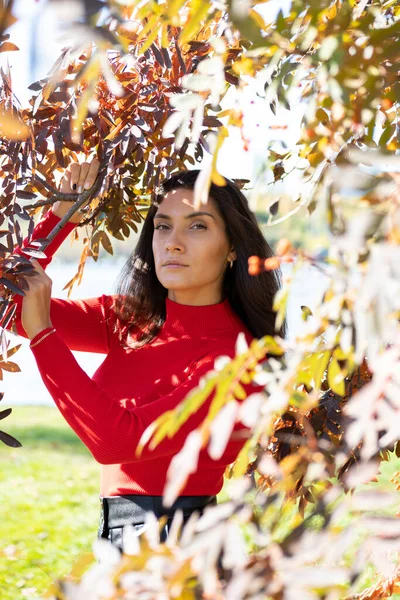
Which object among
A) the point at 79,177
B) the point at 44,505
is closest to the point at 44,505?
the point at 44,505

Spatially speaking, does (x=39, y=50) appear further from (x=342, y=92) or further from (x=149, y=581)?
(x=149, y=581)

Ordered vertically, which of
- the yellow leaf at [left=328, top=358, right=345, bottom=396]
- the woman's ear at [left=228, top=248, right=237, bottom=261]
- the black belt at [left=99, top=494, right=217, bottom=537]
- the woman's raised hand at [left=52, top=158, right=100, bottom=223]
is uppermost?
the yellow leaf at [left=328, top=358, right=345, bottom=396]

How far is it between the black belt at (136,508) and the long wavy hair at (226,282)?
454mm

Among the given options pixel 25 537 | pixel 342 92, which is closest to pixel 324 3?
pixel 342 92

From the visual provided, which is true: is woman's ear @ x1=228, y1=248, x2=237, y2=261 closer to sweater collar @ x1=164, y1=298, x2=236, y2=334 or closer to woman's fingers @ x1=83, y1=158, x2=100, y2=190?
sweater collar @ x1=164, y1=298, x2=236, y2=334

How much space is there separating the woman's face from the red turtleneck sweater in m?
0.13

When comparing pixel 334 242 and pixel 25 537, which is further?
pixel 25 537

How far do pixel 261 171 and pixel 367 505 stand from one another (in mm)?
530

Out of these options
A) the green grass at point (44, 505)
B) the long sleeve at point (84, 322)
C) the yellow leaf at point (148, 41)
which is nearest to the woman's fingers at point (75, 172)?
the long sleeve at point (84, 322)

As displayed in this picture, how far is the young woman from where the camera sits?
175 centimetres

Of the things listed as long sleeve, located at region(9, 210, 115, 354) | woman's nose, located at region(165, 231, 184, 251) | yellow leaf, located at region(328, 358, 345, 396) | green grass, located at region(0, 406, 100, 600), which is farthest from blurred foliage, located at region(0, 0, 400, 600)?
green grass, located at region(0, 406, 100, 600)

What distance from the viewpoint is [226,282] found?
2.37 meters

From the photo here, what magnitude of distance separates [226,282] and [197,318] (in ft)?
0.74

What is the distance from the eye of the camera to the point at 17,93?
1714mm
